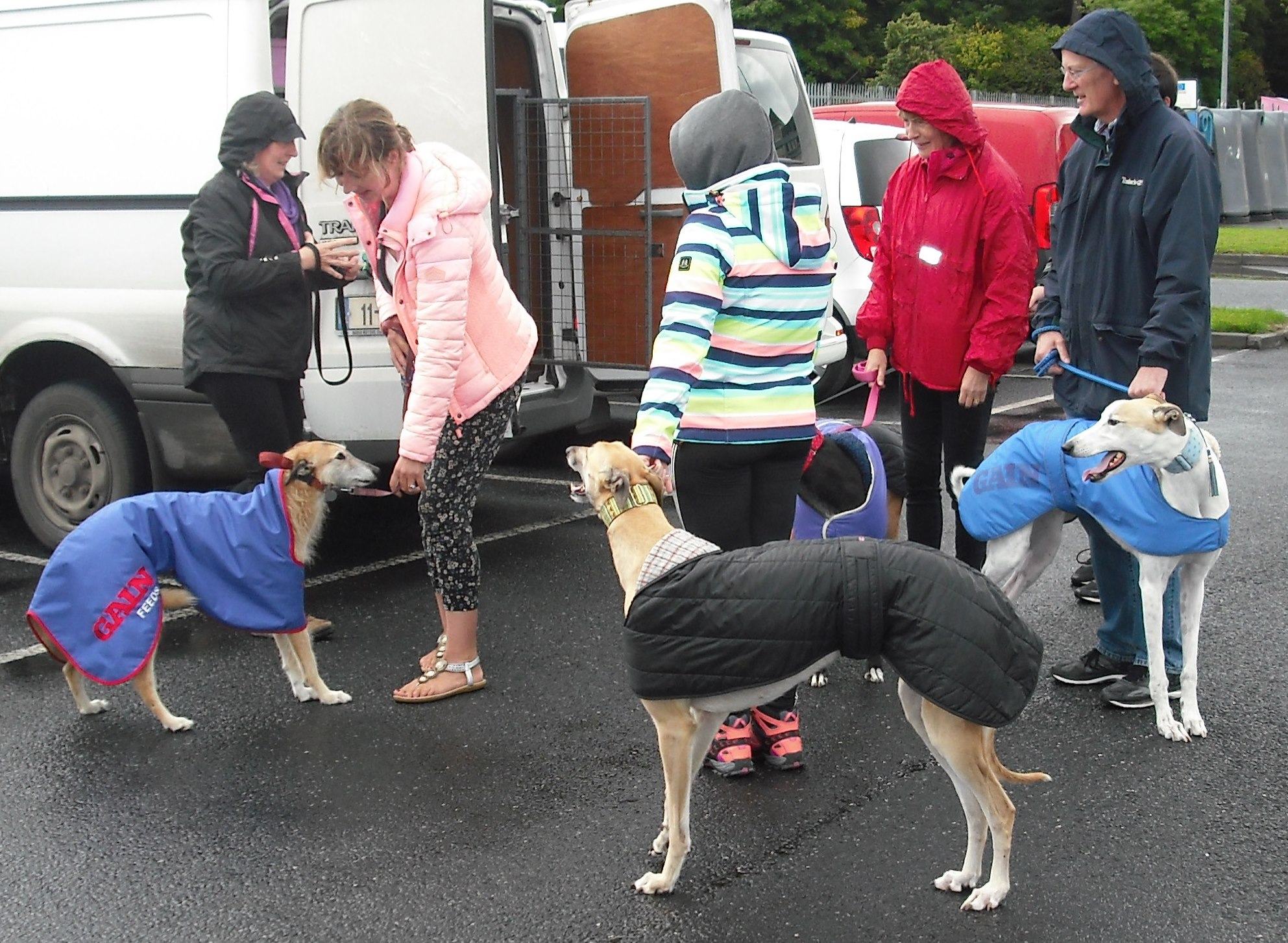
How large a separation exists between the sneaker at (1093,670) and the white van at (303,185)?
2573 millimetres

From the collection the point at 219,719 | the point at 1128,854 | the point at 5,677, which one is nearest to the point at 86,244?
the point at 5,677

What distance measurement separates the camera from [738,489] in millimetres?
3631

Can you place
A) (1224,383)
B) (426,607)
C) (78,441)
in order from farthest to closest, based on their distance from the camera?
(1224,383) → (78,441) → (426,607)

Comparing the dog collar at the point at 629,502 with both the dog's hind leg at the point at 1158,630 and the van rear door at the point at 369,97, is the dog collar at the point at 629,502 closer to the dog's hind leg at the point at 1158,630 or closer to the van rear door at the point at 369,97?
the dog's hind leg at the point at 1158,630

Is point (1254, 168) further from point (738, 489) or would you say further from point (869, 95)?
point (738, 489)

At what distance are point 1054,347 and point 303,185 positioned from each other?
2996mm

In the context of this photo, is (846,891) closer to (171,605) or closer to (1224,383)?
(171,605)

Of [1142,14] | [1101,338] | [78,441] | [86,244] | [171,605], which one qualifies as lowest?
[171,605]

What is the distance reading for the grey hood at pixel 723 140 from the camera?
3.35 metres

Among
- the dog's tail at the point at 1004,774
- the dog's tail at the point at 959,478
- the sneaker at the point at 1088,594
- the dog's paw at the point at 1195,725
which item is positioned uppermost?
the dog's tail at the point at 959,478

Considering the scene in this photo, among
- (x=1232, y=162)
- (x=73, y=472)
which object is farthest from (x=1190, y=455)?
(x=1232, y=162)

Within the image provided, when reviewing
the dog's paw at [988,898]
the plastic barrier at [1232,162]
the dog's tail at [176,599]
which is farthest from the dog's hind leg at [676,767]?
the plastic barrier at [1232,162]

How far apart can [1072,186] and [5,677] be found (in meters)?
4.12

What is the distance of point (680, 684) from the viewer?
2.98m
